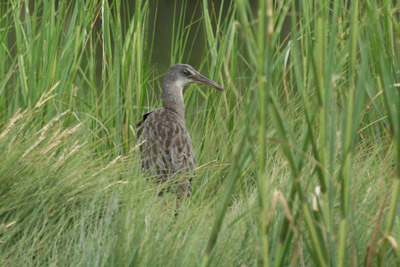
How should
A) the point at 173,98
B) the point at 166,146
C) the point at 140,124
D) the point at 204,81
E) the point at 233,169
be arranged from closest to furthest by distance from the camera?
the point at 233,169 → the point at 166,146 → the point at 140,124 → the point at 204,81 → the point at 173,98

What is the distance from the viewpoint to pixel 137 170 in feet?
8.41

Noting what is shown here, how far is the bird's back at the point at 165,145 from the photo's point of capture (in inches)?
128

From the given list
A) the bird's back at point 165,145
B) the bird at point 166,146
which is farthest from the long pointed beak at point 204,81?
the bird's back at point 165,145

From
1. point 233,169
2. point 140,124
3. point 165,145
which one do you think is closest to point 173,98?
point 140,124

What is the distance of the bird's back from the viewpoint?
3.25m

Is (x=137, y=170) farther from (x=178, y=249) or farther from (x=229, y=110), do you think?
(x=229, y=110)

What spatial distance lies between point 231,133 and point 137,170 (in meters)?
1.00

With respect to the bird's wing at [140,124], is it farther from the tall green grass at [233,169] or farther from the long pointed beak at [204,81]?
the long pointed beak at [204,81]

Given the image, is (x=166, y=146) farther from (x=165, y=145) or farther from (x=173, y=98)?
(x=173, y=98)

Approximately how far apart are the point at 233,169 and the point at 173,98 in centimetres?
262

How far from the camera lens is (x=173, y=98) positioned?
387cm

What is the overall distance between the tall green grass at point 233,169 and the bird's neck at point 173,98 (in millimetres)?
145

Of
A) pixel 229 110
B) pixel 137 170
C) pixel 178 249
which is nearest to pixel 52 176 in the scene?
pixel 137 170

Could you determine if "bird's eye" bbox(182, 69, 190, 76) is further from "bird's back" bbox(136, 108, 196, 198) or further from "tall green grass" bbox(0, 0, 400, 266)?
"bird's back" bbox(136, 108, 196, 198)
